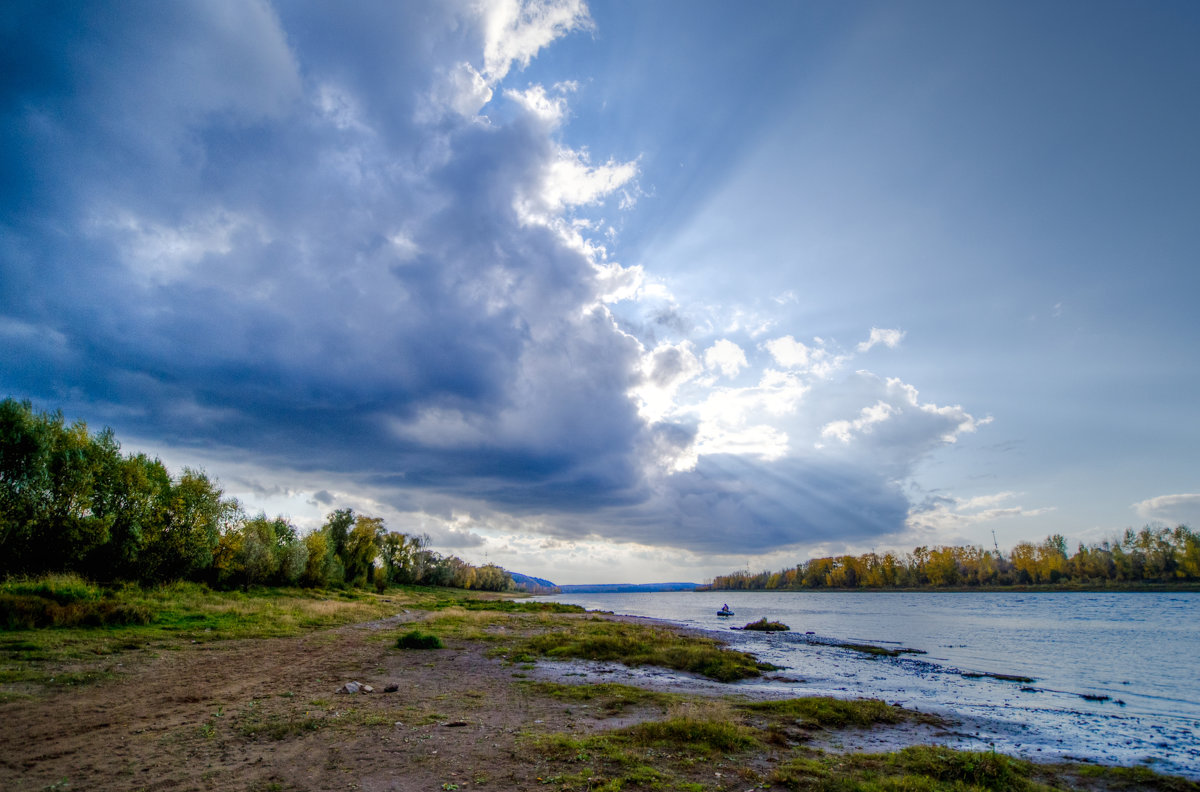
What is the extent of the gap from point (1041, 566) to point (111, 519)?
184 meters

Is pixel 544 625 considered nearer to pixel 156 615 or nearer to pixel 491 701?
pixel 156 615

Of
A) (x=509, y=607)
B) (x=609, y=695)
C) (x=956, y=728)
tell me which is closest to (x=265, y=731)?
(x=609, y=695)

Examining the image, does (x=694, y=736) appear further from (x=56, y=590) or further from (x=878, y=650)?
(x=878, y=650)

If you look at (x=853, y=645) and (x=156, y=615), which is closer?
(x=156, y=615)

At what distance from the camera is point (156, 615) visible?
2869 centimetres

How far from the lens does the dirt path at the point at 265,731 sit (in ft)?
30.5

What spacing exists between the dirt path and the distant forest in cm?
15859

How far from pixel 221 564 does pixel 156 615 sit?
2806 centimetres

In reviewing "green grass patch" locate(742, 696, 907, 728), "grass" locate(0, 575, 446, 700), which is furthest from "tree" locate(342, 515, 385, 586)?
"green grass patch" locate(742, 696, 907, 728)

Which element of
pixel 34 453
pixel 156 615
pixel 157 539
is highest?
pixel 34 453

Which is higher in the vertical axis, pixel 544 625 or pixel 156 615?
pixel 156 615

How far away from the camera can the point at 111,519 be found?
37.8m

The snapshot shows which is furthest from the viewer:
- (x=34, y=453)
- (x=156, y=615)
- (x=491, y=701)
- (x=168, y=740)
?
(x=34, y=453)

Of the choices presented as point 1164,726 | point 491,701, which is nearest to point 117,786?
point 491,701
